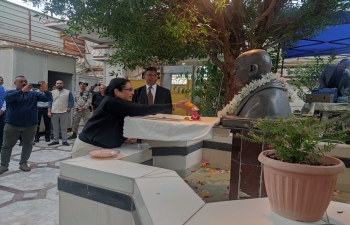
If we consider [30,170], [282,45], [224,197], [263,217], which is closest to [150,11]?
[224,197]

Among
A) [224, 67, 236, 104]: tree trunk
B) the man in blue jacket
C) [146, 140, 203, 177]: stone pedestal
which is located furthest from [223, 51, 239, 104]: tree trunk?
the man in blue jacket

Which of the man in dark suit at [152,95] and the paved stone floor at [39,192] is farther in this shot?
the man in dark suit at [152,95]

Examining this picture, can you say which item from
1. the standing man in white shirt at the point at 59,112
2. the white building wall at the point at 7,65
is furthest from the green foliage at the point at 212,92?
the white building wall at the point at 7,65

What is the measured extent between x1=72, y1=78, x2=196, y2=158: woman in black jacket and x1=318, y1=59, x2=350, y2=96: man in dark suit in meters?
4.84

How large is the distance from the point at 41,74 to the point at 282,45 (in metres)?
8.18

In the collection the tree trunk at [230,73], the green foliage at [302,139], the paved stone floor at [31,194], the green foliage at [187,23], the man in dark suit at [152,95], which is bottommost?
the paved stone floor at [31,194]

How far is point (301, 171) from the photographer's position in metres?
1.03

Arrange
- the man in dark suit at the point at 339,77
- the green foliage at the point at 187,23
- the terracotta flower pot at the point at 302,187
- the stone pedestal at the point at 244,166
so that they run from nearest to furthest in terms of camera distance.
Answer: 1. the terracotta flower pot at the point at 302,187
2. the stone pedestal at the point at 244,166
3. the green foliage at the point at 187,23
4. the man in dark suit at the point at 339,77

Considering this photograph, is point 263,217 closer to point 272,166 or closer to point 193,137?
point 272,166

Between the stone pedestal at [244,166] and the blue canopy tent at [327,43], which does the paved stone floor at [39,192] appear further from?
the blue canopy tent at [327,43]

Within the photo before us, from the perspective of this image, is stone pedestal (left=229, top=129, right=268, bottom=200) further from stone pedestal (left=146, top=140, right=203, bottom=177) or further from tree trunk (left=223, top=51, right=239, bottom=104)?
tree trunk (left=223, top=51, right=239, bottom=104)

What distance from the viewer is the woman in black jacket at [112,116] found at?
2.30m

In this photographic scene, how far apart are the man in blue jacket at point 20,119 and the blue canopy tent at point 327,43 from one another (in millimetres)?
5547

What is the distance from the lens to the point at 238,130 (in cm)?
196
